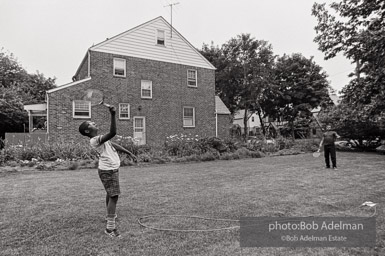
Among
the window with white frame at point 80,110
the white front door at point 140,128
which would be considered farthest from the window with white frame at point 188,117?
the window with white frame at point 80,110

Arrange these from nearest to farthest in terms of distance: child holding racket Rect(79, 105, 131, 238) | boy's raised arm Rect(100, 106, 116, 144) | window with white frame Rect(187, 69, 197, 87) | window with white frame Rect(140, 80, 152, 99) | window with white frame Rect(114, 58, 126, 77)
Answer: boy's raised arm Rect(100, 106, 116, 144) → child holding racket Rect(79, 105, 131, 238) → window with white frame Rect(114, 58, 126, 77) → window with white frame Rect(140, 80, 152, 99) → window with white frame Rect(187, 69, 197, 87)

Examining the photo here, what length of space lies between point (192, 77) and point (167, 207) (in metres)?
18.0

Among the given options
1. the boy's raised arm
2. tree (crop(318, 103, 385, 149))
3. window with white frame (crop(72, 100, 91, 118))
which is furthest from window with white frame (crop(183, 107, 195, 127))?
the boy's raised arm

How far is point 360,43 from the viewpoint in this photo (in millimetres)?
7164

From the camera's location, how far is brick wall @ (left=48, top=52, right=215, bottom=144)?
1664 cm

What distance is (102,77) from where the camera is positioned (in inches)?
709

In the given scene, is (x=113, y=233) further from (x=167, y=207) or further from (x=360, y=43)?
(x=360, y=43)

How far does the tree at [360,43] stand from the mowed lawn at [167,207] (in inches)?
95.8

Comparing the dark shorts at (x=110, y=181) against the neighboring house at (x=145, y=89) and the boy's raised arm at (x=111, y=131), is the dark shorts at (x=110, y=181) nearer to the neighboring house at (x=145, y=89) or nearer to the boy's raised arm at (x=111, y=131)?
the boy's raised arm at (x=111, y=131)

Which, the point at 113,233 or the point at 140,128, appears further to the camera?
the point at 140,128

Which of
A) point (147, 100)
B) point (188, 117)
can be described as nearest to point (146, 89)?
point (147, 100)

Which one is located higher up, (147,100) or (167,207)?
(147,100)

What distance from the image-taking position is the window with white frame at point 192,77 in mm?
21953

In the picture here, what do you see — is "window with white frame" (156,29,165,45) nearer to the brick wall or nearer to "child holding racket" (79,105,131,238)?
the brick wall
